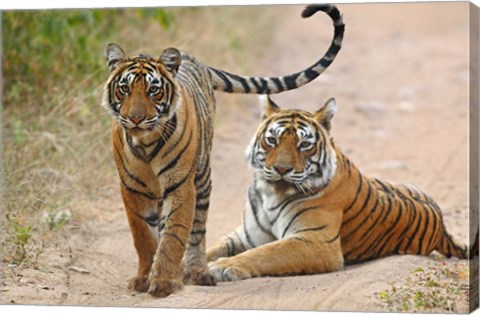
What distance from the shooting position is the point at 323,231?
5770 mm

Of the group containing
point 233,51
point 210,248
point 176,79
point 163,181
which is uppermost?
point 233,51

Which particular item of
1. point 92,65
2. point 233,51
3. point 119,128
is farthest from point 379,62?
point 119,128

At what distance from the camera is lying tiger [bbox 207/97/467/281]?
18.6 feet

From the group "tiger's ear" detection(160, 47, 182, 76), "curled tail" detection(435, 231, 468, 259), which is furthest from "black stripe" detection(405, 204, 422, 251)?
"tiger's ear" detection(160, 47, 182, 76)

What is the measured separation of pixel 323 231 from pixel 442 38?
7.65 metres

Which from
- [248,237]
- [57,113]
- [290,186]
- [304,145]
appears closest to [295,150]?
[304,145]

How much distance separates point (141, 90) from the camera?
504cm

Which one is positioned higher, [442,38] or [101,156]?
[442,38]

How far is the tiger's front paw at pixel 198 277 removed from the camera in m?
5.45

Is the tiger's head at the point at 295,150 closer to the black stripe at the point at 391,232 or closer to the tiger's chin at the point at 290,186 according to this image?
the tiger's chin at the point at 290,186

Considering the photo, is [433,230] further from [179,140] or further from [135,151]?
[135,151]

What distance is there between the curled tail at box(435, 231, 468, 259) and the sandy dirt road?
252 millimetres

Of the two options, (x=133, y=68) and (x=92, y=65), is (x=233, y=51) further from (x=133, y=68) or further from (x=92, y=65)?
(x=133, y=68)

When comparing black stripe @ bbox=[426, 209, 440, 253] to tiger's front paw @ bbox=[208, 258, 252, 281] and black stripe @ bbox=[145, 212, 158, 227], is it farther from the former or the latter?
black stripe @ bbox=[145, 212, 158, 227]
